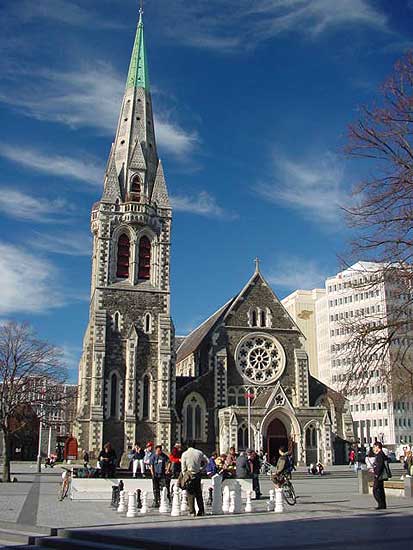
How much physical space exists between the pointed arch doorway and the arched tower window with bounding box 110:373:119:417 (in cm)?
1150

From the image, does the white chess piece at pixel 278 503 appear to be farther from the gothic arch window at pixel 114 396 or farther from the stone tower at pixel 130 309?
the gothic arch window at pixel 114 396

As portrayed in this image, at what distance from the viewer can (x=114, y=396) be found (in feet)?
159

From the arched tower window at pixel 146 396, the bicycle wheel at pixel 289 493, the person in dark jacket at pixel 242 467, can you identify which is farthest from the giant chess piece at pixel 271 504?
the arched tower window at pixel 146 396

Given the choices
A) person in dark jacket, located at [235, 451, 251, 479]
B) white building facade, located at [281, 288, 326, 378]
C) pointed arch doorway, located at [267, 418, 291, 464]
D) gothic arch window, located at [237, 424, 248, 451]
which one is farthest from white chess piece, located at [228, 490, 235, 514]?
white building facade, located at [281, 288, 326, 378]

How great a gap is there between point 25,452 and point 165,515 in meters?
74.4

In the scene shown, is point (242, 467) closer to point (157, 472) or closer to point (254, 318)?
point (157, 472)

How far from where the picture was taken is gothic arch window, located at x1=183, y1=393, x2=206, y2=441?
5041 cm

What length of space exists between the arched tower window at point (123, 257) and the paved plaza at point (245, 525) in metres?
32.0

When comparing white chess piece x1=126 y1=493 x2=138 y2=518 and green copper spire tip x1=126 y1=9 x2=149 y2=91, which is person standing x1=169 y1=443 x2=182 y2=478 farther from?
green copper spire tip x1=126 y1=9 x2=149 y2=91

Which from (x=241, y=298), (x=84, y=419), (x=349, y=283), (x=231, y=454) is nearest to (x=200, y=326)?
(x=241, y=298)

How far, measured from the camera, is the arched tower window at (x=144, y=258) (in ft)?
174

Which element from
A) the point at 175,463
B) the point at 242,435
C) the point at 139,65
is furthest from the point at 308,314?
the point at 175,463

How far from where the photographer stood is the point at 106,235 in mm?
52594

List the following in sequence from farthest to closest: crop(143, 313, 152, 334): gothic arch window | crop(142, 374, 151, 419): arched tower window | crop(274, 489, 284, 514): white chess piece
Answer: crop(143, 313, 152, 334): gothic arch window, crop(142, 374, 151, 419): arched tower window, crop(274, 489, 284, 514): white chess piece
